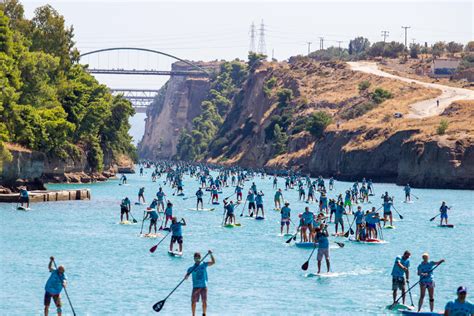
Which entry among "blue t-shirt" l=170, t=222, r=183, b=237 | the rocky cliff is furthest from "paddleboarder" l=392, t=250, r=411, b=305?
the rocky cliff

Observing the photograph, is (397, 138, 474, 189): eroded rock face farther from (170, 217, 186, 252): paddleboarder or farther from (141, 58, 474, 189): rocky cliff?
(170, 217, 186, 252): paddleboarder

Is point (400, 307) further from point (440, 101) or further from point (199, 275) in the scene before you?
point (440, 101)

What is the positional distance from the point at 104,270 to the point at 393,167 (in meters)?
98.8

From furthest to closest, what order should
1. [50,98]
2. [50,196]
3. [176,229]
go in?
[50,98], [50,196], [176,229]

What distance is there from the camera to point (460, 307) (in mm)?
23812

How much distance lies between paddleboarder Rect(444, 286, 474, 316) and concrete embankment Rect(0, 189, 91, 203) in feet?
197

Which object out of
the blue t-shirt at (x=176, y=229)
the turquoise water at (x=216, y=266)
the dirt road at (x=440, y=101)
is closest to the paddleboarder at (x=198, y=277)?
the turquoise water at (x=216, y=266)

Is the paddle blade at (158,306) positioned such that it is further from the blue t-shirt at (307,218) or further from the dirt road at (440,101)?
the dirt road at (440,101)

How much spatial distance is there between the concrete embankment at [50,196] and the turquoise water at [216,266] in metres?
9.20

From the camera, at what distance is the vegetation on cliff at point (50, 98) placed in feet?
291

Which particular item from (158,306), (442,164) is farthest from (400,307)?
(442,164)

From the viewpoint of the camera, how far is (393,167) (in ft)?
447

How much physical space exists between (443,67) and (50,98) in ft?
359

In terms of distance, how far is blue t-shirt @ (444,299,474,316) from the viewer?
2377 centimetres
